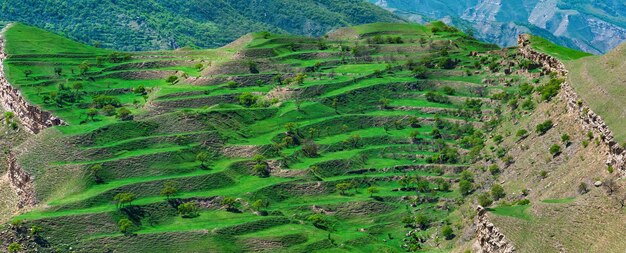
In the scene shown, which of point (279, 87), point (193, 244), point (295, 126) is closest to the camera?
point (193, 244)

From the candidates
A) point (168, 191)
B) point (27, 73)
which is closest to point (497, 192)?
point (168, 191)

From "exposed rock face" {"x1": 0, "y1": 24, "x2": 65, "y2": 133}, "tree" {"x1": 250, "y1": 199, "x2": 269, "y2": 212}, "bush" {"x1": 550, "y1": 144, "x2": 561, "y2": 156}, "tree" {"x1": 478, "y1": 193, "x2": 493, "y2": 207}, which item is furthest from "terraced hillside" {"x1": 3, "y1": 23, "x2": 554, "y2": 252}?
"bush" {"x1": 550, "y1": 144, "x2": 561, "y2": 156}

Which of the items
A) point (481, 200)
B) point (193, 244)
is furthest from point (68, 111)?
point (481, 200)

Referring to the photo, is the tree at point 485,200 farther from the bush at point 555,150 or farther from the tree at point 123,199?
the tree at point 123,199

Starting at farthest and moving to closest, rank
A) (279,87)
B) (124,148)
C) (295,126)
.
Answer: (279,87) → (295,126) → (124,148)

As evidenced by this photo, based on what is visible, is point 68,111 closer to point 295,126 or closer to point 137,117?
point 137,117

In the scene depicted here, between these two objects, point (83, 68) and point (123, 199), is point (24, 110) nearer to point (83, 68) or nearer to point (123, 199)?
point (83, 68)

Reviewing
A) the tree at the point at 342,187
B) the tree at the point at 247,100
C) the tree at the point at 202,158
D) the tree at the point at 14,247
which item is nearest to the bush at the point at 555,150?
the tree at the point at 342,187

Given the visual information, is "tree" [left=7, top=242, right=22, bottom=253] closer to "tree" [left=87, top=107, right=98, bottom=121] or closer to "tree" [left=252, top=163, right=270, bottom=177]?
"tree" [left=252, top=163, right=270, bottom=177]
